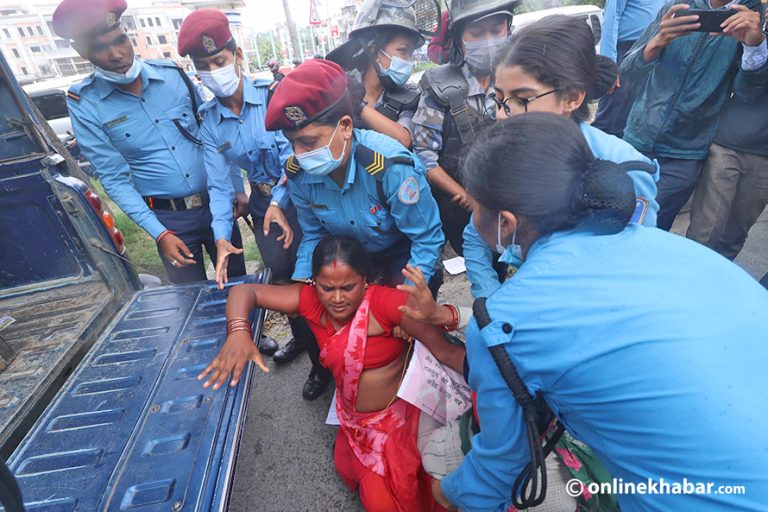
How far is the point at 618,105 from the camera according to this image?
3.41 metres

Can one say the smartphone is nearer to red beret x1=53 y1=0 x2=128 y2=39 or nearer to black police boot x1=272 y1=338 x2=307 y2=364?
black police boot x1=272 y1=338 x2=307 y2=364

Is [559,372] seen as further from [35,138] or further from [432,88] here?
[35,138]

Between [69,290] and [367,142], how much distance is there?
2175mm

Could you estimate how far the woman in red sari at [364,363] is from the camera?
5.36ft

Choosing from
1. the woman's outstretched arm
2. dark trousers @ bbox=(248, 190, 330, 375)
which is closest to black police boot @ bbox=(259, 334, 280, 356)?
dark trousers @ bbox=(248, 190, 330, 375)

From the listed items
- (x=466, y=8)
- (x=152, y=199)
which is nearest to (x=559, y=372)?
(x=466, y=8)

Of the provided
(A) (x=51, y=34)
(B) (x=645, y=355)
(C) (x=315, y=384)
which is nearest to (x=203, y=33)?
(C) (x=315, y=384)

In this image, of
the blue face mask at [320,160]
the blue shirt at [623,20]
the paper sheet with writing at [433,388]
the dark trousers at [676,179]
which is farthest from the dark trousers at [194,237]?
the blue shirt at [623,20]

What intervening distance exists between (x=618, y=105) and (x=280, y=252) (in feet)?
10.2

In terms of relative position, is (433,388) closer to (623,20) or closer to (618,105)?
(618,105)

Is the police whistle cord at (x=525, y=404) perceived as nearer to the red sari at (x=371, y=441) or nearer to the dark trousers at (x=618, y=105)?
the red sari at (x=371, y=441)

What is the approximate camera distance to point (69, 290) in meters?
2.51

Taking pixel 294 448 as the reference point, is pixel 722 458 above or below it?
above

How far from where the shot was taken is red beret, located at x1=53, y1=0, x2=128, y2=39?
2.01 m
